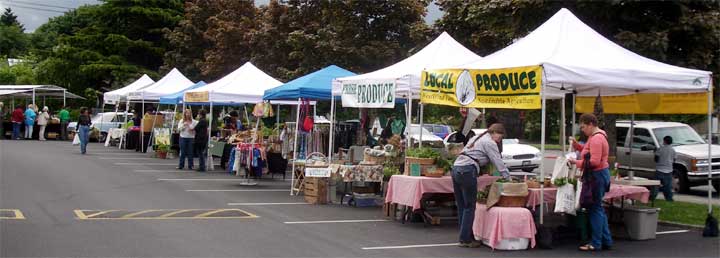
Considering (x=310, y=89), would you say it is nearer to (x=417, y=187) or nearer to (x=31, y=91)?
(x=417, y=187)

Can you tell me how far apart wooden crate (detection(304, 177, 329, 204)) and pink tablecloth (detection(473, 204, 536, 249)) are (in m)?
4.75

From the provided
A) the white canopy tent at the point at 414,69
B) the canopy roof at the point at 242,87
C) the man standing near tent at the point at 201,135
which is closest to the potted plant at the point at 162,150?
the man standing near tent at the point at 201,135

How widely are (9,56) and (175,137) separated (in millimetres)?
72056

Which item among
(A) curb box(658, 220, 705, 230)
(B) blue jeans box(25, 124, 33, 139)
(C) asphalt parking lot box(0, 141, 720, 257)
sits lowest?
(C) asphalt parking lot box(0, 141, 720, 257)

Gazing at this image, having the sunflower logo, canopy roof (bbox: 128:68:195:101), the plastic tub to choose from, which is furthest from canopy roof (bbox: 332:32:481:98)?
canopy roof (bbox: 128:68:195:101)

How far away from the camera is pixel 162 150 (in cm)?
2462

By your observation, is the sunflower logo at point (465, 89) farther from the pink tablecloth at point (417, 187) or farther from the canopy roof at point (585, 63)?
the pink tablecloth at point (417, 187)

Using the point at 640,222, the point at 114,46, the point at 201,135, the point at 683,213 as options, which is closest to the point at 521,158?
the point at 683,213

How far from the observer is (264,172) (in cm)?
1900

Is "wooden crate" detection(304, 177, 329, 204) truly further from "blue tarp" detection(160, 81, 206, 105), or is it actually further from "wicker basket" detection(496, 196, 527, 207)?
"blue tarp" detection(160, 81, 206, 105)

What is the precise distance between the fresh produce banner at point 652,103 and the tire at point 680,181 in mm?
5874

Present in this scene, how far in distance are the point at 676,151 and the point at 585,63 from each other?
9561mm

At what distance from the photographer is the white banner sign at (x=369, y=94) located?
12.2m

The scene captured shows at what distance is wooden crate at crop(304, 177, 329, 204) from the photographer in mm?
13383
